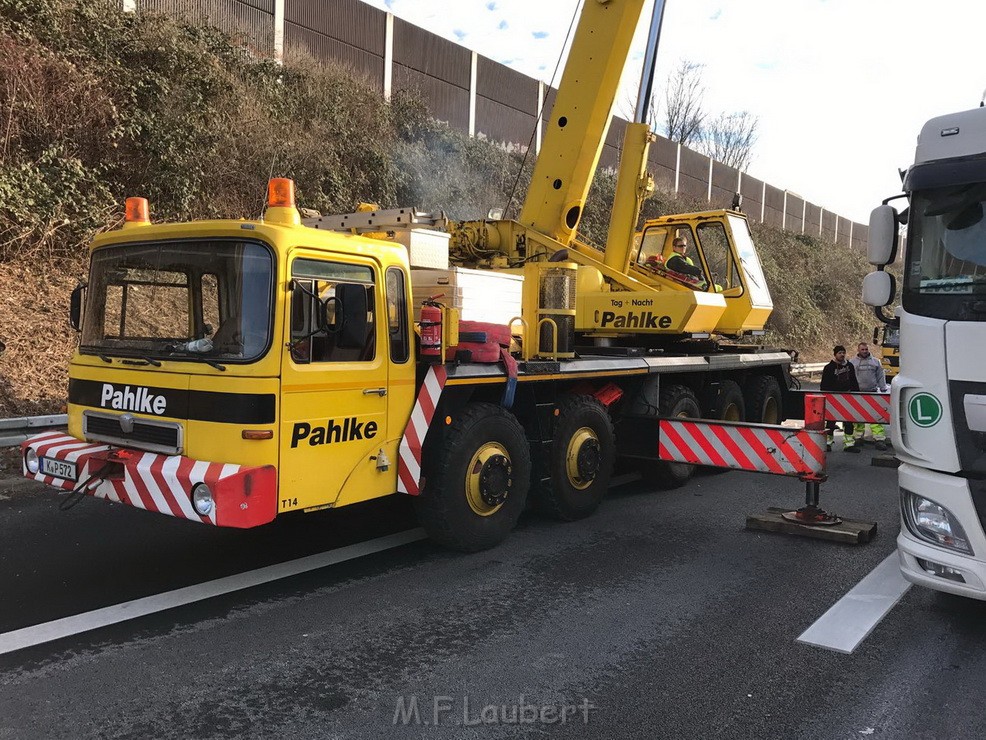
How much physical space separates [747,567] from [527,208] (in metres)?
4.58

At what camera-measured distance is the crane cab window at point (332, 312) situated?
14.4 ft

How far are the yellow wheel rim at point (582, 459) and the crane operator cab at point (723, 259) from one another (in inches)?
117

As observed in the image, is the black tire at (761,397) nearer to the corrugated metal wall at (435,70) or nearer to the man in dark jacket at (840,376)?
the man in dark jacket at (840,376)

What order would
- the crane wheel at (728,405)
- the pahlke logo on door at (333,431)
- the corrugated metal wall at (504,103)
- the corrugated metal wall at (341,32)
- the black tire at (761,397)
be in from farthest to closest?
the corrugated metal wall at (504,103), the corrugated metal wall at (341,32), the black tire at (761,397), the crane wheel at (728,405), the pahlke logo on door at (333,431)

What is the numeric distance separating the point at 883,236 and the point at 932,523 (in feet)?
5.83

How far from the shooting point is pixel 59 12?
36.1 ft

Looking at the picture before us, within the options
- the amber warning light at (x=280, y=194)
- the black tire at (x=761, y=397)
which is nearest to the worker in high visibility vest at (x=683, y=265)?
the black tire at (x=761, y=397)

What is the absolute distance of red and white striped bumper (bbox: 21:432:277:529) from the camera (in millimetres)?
3998

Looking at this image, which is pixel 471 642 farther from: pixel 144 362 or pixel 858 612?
pixel 144 362

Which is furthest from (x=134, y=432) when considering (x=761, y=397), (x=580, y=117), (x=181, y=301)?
(x=761, y=397)

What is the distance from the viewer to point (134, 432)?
4.55 metres

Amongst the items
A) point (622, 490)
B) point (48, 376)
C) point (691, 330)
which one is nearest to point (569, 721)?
point (622, 490)

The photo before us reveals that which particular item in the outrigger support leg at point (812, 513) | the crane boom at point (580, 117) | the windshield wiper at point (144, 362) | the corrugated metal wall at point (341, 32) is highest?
the corrugated metal wall at point (341, 32)

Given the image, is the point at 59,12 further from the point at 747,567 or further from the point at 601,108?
the point at 747,567
